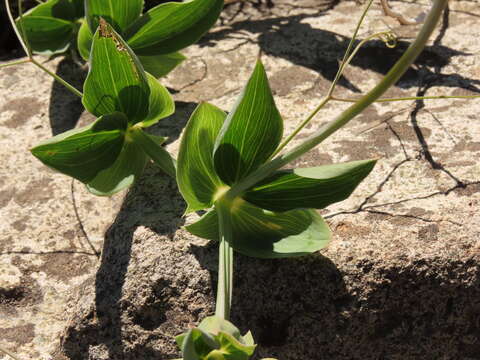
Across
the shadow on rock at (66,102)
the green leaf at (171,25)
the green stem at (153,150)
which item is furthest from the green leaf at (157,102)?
the shadow on rock at (66,102)

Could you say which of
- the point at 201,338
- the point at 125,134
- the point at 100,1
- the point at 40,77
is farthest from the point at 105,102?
the point at 40,77

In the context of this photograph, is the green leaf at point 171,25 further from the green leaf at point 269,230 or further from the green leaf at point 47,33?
the green leaf at point 269,230

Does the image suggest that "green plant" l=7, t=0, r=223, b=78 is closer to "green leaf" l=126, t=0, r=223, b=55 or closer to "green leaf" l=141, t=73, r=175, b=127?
"green leaf" l=126, t=0, r=223, b=55

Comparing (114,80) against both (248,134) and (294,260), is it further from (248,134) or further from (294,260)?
(294,260)

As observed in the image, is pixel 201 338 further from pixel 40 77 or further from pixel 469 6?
pixel 469 6

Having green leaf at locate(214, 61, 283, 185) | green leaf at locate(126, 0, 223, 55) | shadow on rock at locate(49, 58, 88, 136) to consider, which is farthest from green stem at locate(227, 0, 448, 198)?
shadow on rock at locate(49, 58, 88, 136)

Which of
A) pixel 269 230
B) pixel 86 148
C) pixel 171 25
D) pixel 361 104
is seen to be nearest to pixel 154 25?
pixel 171 25

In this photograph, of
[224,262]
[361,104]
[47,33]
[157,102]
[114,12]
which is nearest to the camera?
[361,104]
